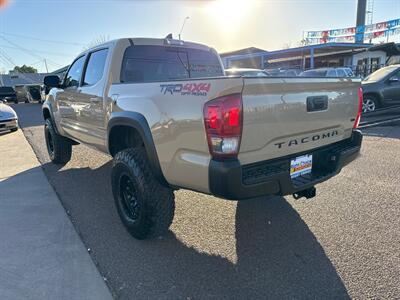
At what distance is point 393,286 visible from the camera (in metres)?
2.29

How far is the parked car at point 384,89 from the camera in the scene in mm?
9164

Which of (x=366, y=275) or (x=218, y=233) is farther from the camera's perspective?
(x=218, y=233)

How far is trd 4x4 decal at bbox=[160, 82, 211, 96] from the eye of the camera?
86.5 inches

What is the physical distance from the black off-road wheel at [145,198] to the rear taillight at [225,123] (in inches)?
36.3

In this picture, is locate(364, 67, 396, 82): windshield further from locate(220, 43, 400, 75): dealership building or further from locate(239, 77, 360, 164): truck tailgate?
locate(220, 43, 400, 75): dealership building

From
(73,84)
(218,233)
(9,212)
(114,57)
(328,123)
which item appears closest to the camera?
(328,123)

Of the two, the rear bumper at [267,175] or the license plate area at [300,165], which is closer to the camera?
the rear bumper at [267,175]

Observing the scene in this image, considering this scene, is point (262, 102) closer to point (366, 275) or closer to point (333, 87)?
point (333, 87)

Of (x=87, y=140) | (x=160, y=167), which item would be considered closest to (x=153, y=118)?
(x=160, y=167)

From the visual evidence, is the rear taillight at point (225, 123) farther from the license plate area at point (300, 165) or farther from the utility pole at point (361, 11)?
the utility pole at point (361, 11)

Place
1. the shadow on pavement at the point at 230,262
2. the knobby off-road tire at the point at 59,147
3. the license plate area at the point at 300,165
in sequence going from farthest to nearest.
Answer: the knobby off-road tire at the point at 59,147 → the license plate area at the point at 300,165 → the shadow on pavement at the point at 230,262

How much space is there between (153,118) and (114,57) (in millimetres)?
1312

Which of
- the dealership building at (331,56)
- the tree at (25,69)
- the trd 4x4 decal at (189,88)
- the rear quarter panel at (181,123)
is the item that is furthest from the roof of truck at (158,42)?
the tree at (25,69)

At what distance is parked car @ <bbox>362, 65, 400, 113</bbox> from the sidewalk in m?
9.20
